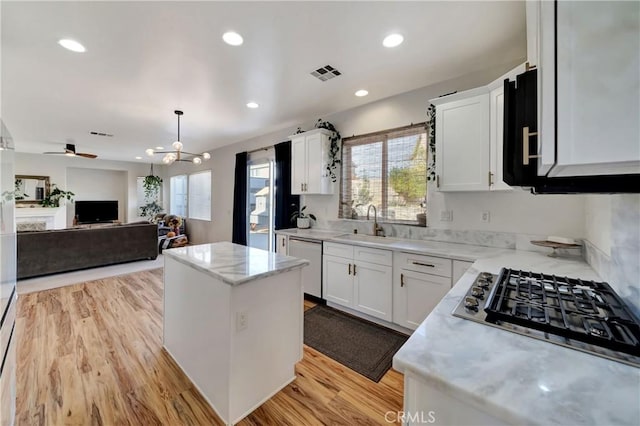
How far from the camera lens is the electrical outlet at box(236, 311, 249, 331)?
1.60 m

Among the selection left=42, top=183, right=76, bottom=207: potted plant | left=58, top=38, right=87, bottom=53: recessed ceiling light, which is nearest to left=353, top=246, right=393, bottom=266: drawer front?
left=58, top=38, right=87, bottom=53: recessed ceiling light

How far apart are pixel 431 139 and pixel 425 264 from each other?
1407 millimetres

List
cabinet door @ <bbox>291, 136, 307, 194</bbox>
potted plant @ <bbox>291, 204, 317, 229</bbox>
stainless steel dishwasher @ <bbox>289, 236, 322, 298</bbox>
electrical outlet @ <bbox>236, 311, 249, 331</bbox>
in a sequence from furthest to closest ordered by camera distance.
A: 1. potted plant @ <bbox>291, 204, 317, 229</bbox>
2. cabinet door @ <bbox>291, 136, 307, 194</bbox>
3. stainless steel dishwasher @ <bbox>289, 236, 322, 298</bbox>
4. electrical outlet @ <bbox>236, 311, 249, 331</bbox>

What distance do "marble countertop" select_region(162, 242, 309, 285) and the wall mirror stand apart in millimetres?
8158

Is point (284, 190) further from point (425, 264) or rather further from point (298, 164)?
point (425, 264)

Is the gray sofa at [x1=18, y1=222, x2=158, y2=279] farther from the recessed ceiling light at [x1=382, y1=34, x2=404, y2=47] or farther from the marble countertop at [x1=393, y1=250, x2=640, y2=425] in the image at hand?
the marble countertop at [x1=393, y1=250, x2=640, y2=425]

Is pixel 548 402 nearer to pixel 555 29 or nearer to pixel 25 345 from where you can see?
pixel 555 29

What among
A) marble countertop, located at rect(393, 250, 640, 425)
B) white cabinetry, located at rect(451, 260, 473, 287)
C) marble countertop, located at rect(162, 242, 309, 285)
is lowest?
white cabinetry, located at rect(451, 260, 473, 287)

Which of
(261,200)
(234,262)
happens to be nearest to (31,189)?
(261,200)

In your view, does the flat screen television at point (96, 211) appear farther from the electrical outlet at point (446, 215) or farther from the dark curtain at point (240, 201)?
the electrical outlet at point (446, 215)

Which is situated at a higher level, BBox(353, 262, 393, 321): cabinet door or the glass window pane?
the glass window pane

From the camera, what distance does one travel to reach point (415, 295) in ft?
8.35

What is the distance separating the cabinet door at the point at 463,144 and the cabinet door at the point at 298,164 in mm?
1994

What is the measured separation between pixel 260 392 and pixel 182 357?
79 centimetres
